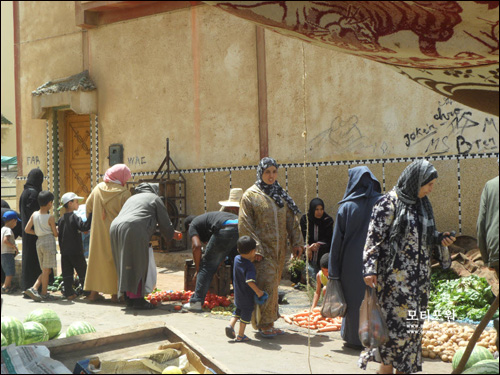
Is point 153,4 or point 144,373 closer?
point 144,373

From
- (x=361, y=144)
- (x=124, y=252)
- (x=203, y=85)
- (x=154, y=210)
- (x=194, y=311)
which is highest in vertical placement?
(x=203, y=85)

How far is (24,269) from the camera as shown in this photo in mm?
8594

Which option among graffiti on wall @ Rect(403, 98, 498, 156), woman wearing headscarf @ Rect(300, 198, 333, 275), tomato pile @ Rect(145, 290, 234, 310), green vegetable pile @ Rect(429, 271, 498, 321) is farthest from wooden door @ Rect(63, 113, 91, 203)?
green vegetable pile @ Rect(429, 271, 498, 321)

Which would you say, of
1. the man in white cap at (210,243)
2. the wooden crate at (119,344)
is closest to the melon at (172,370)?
the wooden crate at (119,344)

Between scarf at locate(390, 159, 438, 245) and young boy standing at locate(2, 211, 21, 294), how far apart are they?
5.20 metres

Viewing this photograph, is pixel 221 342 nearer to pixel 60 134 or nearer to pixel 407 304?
pixel 407 304

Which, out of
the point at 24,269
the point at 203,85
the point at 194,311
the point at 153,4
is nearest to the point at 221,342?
the point at 194,311

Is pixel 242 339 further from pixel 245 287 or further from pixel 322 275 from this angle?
pixel 322 275

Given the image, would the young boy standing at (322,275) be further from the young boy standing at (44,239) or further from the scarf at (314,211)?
the young boy standing at (44,239)

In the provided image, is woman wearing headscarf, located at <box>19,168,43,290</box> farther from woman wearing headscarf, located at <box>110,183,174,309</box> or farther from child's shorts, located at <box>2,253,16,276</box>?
woman wearing headscarf, located at <box>110,183,174,309</box>

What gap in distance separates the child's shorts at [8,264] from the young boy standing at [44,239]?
39 cm

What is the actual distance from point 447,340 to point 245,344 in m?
1.83

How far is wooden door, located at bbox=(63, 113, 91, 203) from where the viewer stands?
1308 centimetres

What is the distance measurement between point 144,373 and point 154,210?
379cm
